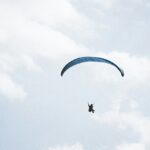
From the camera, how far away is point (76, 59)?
251 ft

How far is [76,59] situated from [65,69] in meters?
1.99

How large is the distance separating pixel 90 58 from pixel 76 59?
5.78 feet

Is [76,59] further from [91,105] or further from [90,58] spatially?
[91,105]

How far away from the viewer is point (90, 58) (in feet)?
252

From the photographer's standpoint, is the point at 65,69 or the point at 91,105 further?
the point at 91,105

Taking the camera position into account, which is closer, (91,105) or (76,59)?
(76,59)

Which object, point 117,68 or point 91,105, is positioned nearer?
point 117,68

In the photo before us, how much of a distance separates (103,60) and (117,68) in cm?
193

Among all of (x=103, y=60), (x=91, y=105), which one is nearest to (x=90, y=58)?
(x=103, y=60)

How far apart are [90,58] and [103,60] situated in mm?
1661

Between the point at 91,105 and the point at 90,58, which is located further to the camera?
the point at 91,105

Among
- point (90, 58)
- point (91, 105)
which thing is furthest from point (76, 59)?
point (91, 105)

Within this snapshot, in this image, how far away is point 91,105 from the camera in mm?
82812

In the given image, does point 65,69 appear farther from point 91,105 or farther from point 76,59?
point 91,105
